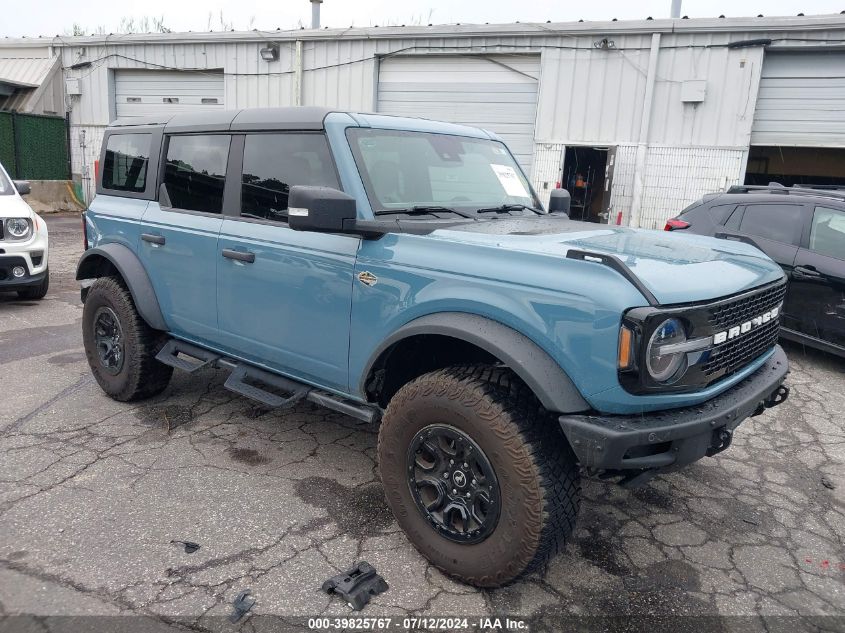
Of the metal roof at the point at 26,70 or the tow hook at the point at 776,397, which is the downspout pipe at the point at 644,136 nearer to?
the tow hook at the point at 776,397

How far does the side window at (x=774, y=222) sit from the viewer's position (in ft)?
20.2

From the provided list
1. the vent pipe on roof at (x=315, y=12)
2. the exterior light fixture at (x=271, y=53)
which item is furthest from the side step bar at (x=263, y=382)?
the vent pipe on roof at (x=315, y=12)

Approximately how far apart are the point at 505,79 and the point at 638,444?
11505 mm

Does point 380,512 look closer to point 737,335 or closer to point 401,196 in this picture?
point 401,196

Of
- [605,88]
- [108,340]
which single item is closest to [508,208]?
[108,340]

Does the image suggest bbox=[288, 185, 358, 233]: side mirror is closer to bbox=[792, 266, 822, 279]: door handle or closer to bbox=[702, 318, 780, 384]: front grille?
bbox=[702, 318, 780, 384]: front grille

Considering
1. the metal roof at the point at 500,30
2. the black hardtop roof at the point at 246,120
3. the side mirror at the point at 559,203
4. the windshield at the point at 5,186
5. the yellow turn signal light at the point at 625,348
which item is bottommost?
the yellow turn signal light at the point at 625,348

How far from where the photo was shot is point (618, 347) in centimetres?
223

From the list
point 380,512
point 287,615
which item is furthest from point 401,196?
point 287,615

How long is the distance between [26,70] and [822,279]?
64.4 ft

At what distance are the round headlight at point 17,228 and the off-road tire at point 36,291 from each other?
500 millimetres

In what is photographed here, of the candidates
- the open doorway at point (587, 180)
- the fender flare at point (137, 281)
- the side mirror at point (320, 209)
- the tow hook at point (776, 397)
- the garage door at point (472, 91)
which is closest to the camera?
the side mirror at point (320, 209)

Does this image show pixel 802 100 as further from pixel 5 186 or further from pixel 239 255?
pixel 5 186

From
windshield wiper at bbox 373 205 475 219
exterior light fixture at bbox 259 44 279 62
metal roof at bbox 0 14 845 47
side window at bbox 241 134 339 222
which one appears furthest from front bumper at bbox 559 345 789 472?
exterior light fixture at bbox 259 44 279 62
